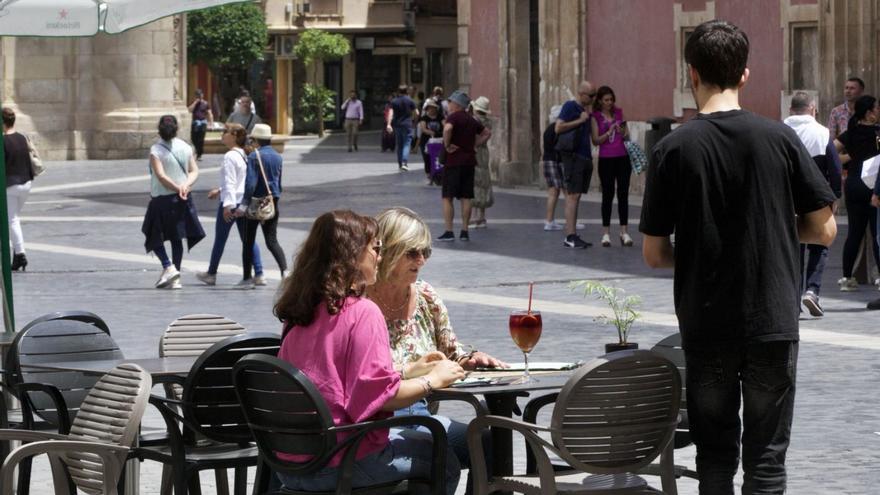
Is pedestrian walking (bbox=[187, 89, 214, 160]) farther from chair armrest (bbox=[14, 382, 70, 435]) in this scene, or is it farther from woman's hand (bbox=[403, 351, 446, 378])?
woman's hand (bbox=[403, 351, 446, 378])

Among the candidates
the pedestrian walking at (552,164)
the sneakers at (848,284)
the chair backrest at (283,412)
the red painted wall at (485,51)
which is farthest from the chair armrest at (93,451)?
the red painted wall at (485,51)

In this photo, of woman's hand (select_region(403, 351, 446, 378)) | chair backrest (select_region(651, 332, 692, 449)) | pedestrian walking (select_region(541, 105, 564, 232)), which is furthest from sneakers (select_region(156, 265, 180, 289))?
chair backrest (select_region(651, 332, 692, 449))

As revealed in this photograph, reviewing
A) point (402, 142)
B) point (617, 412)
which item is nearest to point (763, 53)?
point (402, 142)

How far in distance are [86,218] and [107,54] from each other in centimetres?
1676

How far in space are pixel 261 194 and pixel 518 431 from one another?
34.2 feet

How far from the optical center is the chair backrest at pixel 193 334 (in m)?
7.66

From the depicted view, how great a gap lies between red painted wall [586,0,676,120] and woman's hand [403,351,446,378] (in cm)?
2032

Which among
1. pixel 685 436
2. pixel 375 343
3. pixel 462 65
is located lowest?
pixel 685 436

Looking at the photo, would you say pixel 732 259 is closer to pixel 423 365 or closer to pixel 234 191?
pixel 423 365

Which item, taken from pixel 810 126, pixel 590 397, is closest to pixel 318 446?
pixel 590 397

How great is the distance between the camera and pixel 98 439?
19.2 feet

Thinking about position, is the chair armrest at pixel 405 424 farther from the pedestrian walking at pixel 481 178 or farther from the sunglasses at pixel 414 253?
the pedestrian walking at pixel 481 178

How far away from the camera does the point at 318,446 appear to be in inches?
224

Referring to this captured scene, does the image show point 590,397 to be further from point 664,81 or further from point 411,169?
point 411,169
